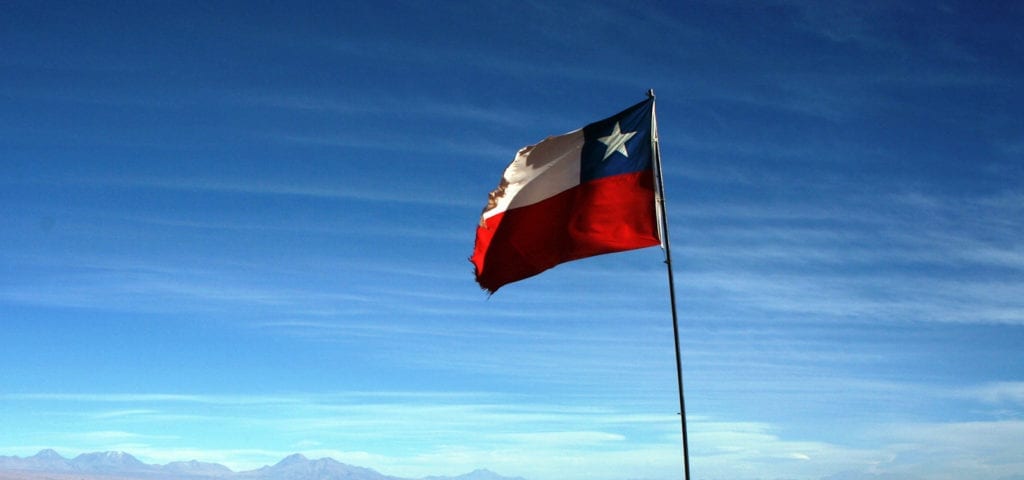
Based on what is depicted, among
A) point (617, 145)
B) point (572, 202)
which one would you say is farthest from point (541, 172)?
point (617, 145)

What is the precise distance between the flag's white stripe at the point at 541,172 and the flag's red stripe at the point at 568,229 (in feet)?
0.95

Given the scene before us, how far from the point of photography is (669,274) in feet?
80.0

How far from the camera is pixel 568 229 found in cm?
2750

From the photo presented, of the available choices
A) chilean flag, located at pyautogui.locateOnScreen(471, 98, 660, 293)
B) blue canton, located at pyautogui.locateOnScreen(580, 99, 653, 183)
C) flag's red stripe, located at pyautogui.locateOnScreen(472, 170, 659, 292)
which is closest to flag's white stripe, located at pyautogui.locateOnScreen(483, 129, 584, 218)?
chilean flag, located at pyautogui.locateOnScreen(471, 98, 660, 293)

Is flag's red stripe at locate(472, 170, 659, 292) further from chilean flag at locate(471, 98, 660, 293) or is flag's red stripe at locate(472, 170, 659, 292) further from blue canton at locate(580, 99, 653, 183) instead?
blue canton at locate(580, 99, 653, 183)

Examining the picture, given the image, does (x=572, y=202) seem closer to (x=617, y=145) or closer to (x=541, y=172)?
(x=541, y=172)

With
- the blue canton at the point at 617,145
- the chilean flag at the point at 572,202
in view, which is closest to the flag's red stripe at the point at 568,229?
the chilean flag at the point at 572,202

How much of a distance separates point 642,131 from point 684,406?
860 centimetres

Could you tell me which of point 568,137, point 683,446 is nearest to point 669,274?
point 683,446

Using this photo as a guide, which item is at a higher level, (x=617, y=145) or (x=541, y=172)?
(x=617, y=145)

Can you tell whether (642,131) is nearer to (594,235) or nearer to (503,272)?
(594,235)

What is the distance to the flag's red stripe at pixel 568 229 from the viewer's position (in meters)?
26.3

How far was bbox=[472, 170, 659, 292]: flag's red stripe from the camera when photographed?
26.3 meters

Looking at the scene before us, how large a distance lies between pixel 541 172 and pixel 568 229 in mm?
2575
